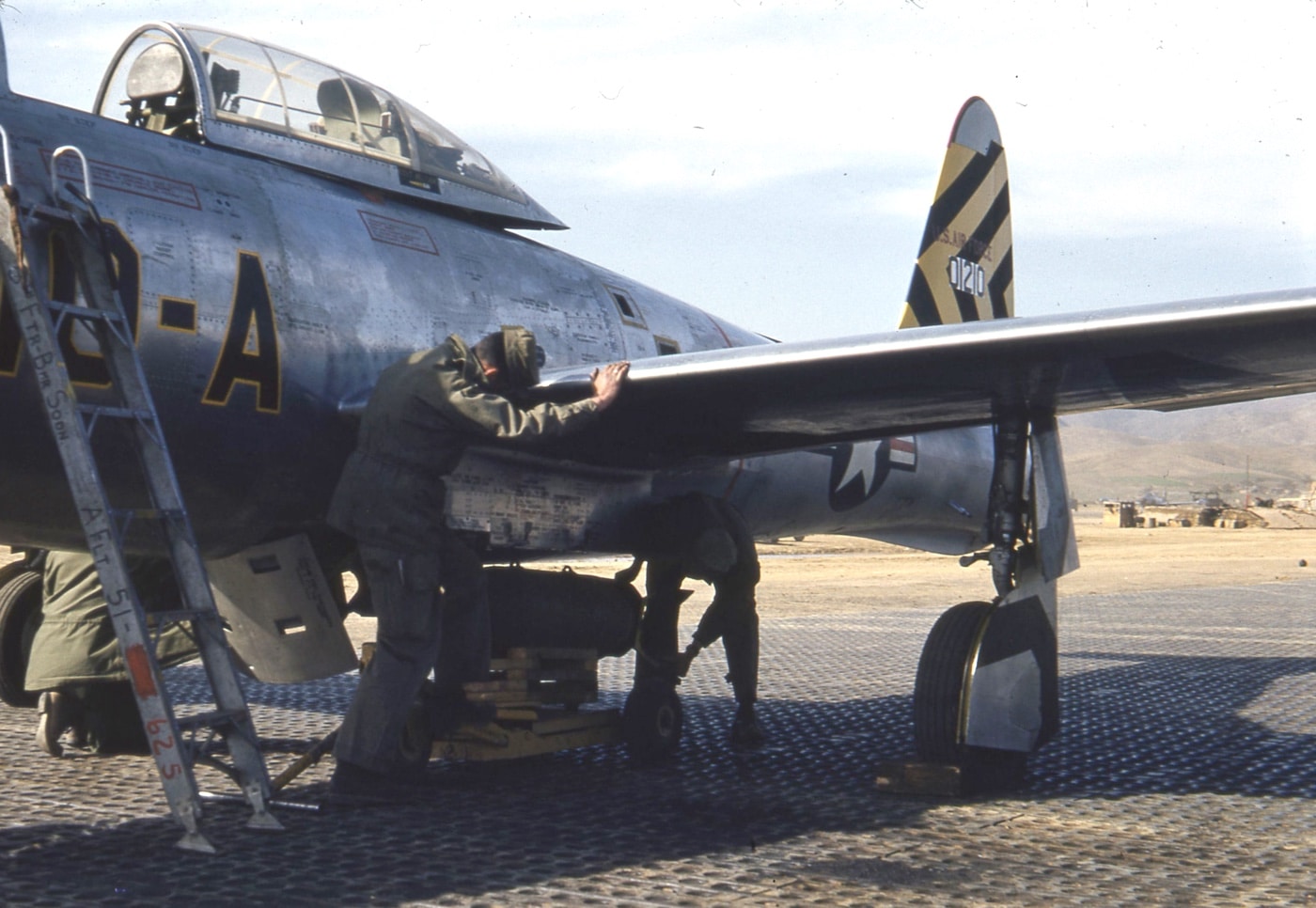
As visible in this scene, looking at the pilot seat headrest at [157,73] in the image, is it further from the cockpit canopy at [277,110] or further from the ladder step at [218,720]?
the ladder step at [218,720]

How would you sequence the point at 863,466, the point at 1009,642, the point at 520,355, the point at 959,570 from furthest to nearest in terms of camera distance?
the point at 959,570, the point at 863,466, the point at 1009,642, the point at 520,355

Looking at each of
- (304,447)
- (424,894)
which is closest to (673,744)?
(304,447)

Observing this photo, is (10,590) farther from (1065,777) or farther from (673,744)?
(1065,777)

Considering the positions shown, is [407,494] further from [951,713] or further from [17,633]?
[17,633]

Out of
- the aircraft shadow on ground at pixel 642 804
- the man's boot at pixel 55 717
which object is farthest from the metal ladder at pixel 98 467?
the man's boot at pixel 55 717

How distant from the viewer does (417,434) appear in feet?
17.3

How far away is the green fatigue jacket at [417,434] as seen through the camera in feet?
17.1

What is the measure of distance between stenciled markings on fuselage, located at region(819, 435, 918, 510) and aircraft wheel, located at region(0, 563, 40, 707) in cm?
458

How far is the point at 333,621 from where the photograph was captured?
5.97 m

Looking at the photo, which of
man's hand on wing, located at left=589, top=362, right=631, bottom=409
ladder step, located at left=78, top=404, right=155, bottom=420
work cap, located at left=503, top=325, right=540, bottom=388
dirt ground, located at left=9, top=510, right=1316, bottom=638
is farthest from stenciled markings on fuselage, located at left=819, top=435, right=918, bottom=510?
dirt ground, located at left=9, top=510, right=1316, bottom=638

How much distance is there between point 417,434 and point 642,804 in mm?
1727

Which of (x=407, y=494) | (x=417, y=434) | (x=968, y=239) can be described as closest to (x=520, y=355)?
(x=417, y=434)

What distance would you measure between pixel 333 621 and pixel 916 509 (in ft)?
14.4

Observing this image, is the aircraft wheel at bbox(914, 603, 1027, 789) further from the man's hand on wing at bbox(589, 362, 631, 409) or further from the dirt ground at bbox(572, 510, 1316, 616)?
the dirt ground at bbox(572, 510, 1316, 616)
